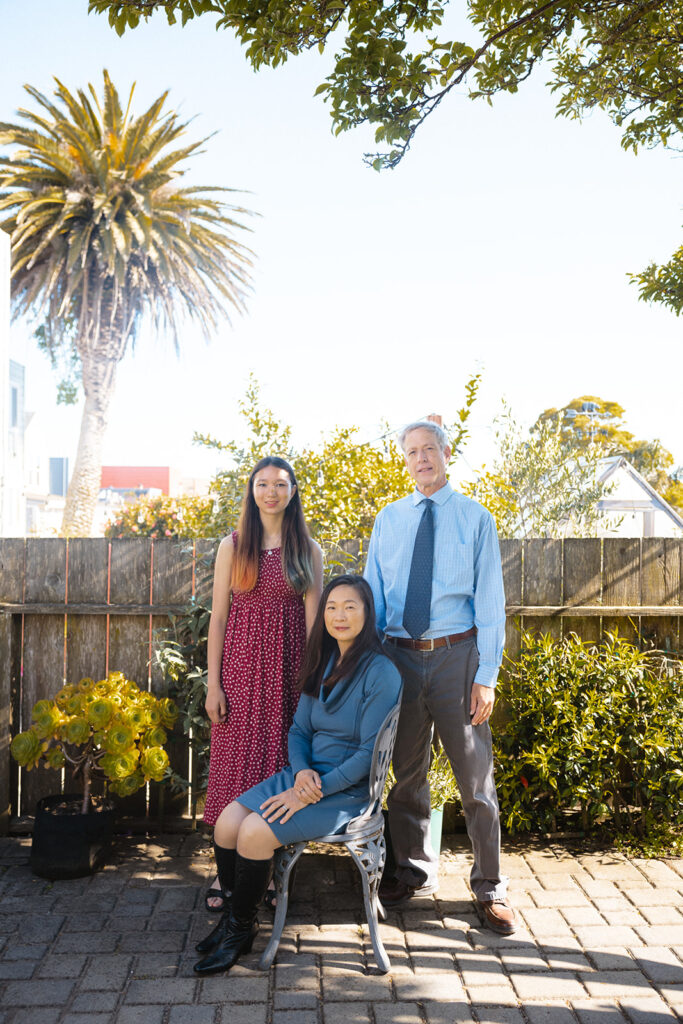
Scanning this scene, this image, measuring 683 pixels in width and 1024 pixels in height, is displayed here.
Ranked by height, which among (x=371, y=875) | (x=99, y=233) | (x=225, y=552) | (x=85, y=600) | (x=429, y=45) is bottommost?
(x=371, y=875)

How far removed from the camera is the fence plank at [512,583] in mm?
4523

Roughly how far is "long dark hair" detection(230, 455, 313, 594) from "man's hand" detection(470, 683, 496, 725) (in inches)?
33.0

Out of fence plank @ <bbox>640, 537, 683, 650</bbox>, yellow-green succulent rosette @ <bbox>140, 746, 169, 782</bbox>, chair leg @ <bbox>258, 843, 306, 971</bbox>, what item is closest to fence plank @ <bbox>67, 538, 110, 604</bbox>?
yellow-green succulent rosette @ <bbox>140, 746, 169, 782</bbox>

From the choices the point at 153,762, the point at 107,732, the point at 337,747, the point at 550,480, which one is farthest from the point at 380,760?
the point at 550,480

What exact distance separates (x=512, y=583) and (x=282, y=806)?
207cm

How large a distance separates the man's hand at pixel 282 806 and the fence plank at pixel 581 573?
218cm

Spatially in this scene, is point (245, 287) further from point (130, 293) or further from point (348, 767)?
point (348, 767)

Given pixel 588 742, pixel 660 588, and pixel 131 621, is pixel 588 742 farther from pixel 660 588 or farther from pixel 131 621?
pixel 131 621

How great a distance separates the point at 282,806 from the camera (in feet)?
9.70

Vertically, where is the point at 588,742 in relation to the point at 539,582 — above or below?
below

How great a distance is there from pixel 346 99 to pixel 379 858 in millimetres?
2950

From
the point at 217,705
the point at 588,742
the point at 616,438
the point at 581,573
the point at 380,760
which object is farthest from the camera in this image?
the point at 616,438

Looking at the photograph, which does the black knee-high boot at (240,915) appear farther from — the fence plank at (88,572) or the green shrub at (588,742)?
the fence plank at (88,572)

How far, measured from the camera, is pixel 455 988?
2.88m
